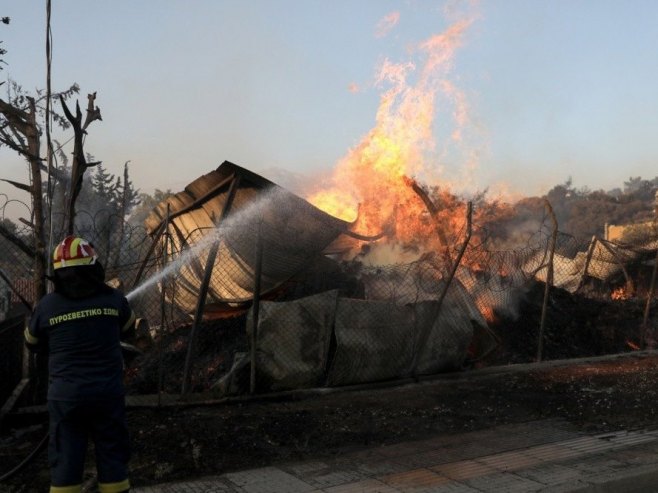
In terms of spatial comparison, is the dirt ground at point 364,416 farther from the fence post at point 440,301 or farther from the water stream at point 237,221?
the water stream at point 237,221

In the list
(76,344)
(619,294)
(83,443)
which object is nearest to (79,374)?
(76,344)

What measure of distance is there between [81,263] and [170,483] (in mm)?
1960

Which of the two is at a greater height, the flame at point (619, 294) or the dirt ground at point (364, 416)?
the flame at point (619, 294)

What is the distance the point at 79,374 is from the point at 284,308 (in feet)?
11.9

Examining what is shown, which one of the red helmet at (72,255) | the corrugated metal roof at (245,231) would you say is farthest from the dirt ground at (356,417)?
the corrugated metal roof at (245,231)

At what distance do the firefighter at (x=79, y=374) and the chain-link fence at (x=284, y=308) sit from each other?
2493mm

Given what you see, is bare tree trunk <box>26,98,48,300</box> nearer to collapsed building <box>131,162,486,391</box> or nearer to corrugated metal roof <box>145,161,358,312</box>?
collapsed building <box>131,162,486,391</box>

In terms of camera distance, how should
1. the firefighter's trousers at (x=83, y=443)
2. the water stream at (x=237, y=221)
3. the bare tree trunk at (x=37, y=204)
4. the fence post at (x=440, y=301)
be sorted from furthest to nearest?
1. the water stream at (x=237, y=221)
2. the fence post at (x=440, y=301)
3. the bare tree trunk at (x=37, y=204)
4. the firefighter's trousers at (x=83, y=443)

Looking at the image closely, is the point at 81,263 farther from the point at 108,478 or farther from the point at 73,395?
the point at 108,478

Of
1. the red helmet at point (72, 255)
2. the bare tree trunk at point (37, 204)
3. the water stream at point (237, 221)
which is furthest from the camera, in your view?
the water stream at point (237, 221)

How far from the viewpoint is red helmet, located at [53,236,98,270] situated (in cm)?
354

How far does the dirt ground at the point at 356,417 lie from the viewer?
4.91 m

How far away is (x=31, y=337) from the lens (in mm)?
3637

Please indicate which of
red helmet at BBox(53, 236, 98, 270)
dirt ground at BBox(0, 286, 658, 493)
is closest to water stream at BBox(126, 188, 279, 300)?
dirt ground at BBox(0, 286, 658, 493)
